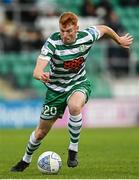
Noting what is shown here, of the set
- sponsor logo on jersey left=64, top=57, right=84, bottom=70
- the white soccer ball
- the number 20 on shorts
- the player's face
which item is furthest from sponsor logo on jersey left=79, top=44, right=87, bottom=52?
the white soccer ball

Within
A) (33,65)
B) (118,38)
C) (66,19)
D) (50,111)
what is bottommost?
(50,111)

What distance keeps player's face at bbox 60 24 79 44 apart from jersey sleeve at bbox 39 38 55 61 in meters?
0.18

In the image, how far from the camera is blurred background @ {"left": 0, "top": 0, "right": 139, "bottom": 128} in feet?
77.7

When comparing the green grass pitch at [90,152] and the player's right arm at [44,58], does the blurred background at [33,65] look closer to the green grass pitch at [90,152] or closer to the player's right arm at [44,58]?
the green grass pitch at [90,152]

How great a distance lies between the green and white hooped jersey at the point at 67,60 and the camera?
34.1 ft

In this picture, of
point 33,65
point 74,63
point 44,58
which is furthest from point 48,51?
point 33,65

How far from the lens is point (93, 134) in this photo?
2033cm

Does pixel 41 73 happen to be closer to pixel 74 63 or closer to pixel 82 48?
pixel 74 63

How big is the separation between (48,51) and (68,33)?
1.20ft

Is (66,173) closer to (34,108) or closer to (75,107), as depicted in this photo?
(75,107)

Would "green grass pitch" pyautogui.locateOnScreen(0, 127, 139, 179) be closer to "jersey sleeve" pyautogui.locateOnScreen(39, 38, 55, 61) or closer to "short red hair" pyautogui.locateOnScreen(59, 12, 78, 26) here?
"jersey sleeve" pyautogui.locateOnScreen(39, 38, 55, 61)

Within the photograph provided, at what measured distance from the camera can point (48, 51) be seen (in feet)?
33.6

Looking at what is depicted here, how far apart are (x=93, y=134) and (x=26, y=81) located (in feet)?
15.8

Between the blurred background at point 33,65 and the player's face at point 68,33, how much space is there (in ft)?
43.2
